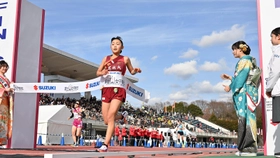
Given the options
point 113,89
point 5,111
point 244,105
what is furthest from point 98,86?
point 244,105

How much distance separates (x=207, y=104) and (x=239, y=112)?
92.6 m

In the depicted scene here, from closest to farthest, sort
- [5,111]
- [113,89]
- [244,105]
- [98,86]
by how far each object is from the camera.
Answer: [5,111] < [113,89] < [244,105] < [98,86]

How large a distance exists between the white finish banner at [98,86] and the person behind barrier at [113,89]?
8 cm

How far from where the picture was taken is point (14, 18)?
9.36 metres

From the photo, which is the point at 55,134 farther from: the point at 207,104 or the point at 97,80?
the point at 207,104

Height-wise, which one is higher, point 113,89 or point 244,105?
point 113,89

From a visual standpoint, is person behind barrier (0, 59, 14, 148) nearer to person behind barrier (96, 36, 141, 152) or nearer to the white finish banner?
the white finish banner

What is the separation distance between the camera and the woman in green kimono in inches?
226

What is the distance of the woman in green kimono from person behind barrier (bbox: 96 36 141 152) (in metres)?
1.65

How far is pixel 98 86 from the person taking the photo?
250 inches

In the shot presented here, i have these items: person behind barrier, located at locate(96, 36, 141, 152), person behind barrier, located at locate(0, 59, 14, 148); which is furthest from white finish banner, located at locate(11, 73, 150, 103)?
person behind barrier, located at locate(0, 59, 14, 148)

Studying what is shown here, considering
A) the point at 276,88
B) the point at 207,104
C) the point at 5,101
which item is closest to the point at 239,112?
the point at 276,88

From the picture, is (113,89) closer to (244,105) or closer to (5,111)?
(5,111)

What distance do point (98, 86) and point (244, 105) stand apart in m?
2.52
